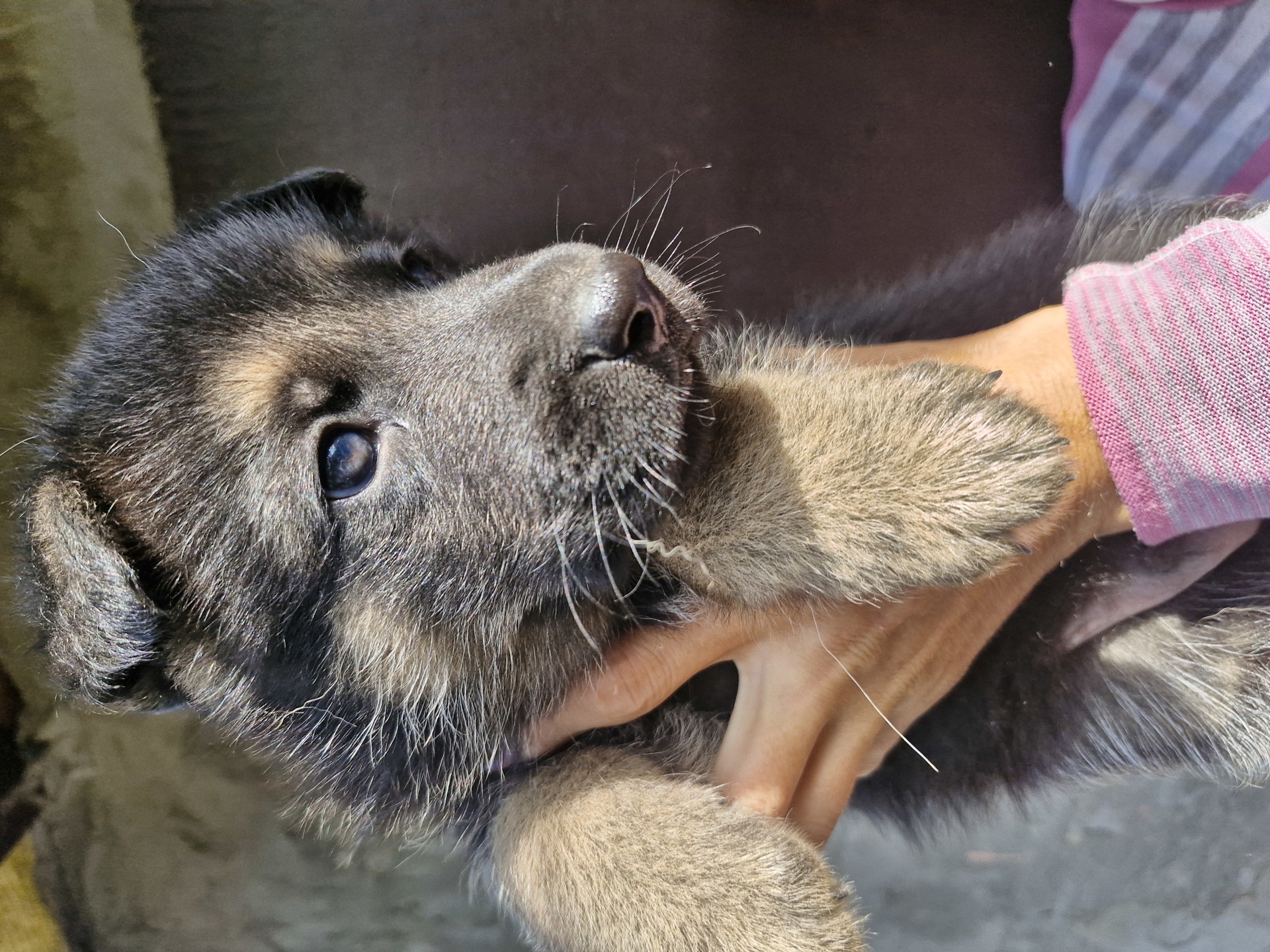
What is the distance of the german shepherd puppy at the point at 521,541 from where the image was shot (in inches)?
42.0

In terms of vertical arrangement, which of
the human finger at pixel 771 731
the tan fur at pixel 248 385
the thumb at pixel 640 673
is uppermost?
the tan fur at pixel 248 385

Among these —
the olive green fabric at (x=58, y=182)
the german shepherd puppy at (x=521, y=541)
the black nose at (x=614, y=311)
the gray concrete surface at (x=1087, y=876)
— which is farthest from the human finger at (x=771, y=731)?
the olive green fabric at (x=58, y=182)

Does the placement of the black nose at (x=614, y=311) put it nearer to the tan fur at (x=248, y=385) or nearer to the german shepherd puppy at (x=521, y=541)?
the german shepherd puppy at (x=521, y=541)

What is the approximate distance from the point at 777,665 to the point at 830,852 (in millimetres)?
1203

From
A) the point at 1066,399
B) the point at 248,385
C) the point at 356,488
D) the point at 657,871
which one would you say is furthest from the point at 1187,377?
the point at 248,385

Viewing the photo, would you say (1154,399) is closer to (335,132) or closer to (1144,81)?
(1144,81)

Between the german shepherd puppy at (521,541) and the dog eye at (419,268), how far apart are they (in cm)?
1

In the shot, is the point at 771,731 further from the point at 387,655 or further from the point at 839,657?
the point at 387,655

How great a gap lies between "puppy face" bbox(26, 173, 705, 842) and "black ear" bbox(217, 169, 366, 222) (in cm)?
16

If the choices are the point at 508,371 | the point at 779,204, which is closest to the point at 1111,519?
the point at 508,371

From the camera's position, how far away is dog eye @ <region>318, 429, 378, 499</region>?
1166 mm

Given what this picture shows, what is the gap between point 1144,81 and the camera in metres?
1.82

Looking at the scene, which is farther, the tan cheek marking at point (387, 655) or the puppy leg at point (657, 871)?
the tan cheek marking at point (387, 655)

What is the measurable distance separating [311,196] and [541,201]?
2.42 ft
